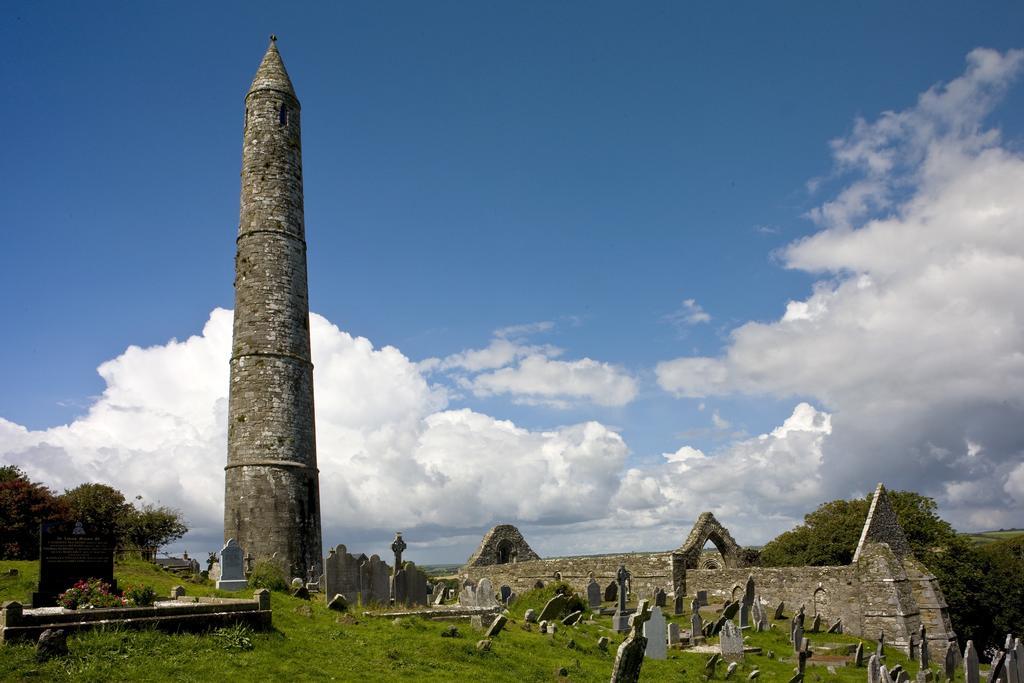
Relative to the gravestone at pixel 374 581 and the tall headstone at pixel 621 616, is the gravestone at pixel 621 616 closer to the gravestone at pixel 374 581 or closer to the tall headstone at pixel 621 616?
the tall headstone at pixel 621 616

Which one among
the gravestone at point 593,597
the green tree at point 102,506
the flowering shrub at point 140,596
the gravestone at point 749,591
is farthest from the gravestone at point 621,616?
the green tree at point 102,506

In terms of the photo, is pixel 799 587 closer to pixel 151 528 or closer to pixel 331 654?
pixel 331 654

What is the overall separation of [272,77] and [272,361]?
356 inches

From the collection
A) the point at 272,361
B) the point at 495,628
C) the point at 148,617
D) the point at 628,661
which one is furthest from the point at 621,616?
the point at 628,661

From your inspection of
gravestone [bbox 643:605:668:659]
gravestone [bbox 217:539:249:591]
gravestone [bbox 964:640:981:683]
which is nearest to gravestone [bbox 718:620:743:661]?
gravestone [bbox 643:605:668:659]

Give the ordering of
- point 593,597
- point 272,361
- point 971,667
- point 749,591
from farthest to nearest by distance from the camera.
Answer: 1. point 749,591
2. point 593,597
3. point 272,361
4. point 971,667

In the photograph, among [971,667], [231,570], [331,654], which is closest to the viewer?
[331,654]

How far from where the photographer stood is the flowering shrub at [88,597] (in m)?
11.3

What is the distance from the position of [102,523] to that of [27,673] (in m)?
27.5

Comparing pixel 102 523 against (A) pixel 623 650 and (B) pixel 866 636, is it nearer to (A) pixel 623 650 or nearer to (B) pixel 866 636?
(B) pixel 866 636

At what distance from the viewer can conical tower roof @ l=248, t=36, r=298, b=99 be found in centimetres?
2411

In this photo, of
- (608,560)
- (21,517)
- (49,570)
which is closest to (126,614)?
(49,570)

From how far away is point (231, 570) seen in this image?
16266 mm

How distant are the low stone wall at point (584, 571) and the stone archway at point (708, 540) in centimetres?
99
